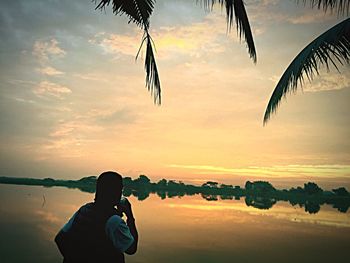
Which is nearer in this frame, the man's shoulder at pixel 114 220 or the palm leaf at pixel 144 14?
the man's shoulder at pixel 114 220

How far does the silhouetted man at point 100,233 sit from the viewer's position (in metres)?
1.47

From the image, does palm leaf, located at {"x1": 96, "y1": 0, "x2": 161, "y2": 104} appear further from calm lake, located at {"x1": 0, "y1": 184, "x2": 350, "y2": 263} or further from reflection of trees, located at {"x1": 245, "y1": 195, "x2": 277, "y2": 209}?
reflection of trees, located at {"x1": 245, "y1": 195, "x2": 277, "y2": 209}

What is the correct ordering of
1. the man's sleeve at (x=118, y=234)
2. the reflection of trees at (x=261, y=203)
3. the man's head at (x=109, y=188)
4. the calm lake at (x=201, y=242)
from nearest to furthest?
1. the man's sleeve at (x=118, y=234)
2. the man's head at (x=109, y=188)
3. the calm lake at (x=201, y=242)
4. the reflection of trees at (x=261, y=203)

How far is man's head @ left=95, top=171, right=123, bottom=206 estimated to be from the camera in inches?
61.4

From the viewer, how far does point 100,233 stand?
4.85ft

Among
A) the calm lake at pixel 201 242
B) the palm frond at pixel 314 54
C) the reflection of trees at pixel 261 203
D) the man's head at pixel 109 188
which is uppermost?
the palm frond at pixel 314 54

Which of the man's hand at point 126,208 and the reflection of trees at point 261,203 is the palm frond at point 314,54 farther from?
the reflection of trees at point 261,203

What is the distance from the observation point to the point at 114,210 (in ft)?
5.10

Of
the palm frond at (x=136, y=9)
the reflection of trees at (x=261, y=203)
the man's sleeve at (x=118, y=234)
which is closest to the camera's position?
the man's sleeve at (x=118, y=234)

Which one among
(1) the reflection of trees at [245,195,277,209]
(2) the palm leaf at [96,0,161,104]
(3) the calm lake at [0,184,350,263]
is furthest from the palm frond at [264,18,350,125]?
(1) the reflection of trees at [245,195,277,209]

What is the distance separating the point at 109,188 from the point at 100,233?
209mm

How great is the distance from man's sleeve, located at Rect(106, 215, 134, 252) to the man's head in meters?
0.11

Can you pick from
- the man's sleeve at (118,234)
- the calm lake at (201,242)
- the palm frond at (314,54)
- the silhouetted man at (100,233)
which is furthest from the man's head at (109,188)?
the calm lake at (201,242)

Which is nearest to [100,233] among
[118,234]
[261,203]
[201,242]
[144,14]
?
[118,234]
